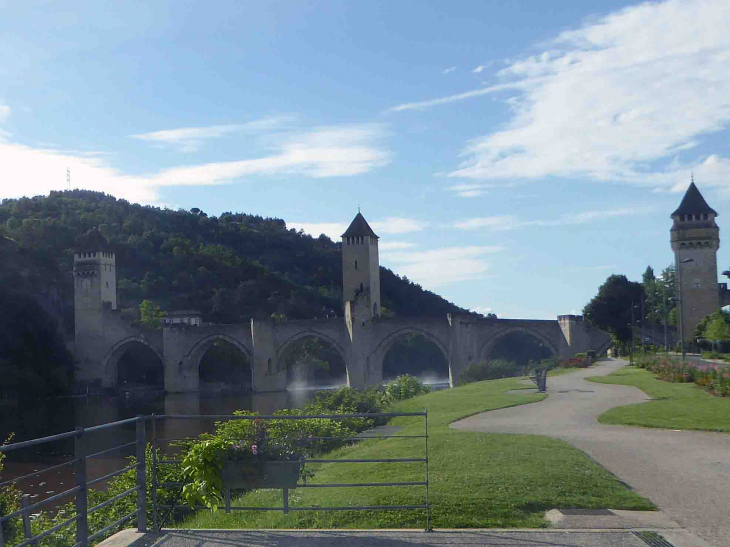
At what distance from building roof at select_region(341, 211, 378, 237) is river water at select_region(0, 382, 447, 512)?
523 inches

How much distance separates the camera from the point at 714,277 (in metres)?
57.4

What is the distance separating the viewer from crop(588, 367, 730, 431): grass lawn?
1495 cm

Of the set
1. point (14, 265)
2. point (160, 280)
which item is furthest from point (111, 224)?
point (14, 265)

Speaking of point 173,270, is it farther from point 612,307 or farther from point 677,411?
point 677,411

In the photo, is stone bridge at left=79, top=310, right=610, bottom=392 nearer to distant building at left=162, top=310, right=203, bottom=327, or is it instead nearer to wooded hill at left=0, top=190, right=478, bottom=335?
wooded hill at left=0, top=190, right=478, bottom=335

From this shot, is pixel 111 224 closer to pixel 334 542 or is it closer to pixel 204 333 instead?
pixel 204 333

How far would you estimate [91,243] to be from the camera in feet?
228

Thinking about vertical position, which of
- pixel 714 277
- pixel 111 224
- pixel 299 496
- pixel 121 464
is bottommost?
pixel 121 464

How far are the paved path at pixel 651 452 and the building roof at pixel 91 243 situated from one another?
55230 mm

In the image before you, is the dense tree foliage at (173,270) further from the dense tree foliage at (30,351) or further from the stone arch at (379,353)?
the stone arch at (379,353)

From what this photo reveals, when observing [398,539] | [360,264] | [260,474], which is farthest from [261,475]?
[360,264]

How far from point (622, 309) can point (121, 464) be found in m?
43.4

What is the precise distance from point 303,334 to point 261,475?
5645 centimetres

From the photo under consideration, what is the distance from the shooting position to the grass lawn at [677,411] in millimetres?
14953
